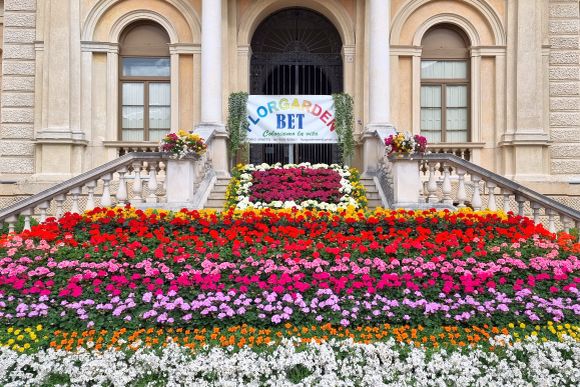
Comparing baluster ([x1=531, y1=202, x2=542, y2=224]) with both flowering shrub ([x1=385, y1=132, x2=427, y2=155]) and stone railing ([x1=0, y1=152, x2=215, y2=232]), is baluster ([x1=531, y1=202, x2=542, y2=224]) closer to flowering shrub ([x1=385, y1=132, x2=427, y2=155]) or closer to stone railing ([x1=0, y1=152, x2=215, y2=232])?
flowering shrub ([x1=385, y1=132, x2=427, y2=155])

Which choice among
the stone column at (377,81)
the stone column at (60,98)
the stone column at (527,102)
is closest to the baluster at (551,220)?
the stone column at (527,102)

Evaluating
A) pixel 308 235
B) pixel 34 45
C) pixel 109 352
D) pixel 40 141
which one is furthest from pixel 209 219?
pixel 34 45

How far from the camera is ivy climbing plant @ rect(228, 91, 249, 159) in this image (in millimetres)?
13430

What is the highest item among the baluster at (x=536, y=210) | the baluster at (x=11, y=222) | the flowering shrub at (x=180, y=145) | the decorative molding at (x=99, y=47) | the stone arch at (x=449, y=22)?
the stone arch at (x=449, y=22)

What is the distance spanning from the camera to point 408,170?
34.3ft

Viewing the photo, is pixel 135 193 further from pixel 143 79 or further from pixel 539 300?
pixel 539 300

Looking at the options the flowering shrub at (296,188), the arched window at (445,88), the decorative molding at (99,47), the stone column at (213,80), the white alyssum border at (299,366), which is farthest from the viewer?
the arched window at (445,88)

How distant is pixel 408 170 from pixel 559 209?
2.94 m

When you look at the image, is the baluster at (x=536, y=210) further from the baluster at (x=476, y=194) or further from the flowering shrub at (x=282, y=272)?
Answer: the flowering shrub at (x=282, y=272)

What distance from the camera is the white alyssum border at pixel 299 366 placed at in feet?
15.4

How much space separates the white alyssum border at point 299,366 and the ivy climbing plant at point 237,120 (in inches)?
350

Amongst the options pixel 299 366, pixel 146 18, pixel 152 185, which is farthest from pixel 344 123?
pixel 299 366

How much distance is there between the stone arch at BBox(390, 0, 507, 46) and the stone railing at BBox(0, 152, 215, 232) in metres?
A: 7.02

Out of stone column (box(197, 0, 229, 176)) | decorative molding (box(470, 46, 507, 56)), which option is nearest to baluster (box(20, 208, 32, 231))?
stone column (box(197, 0, 229, 176))
